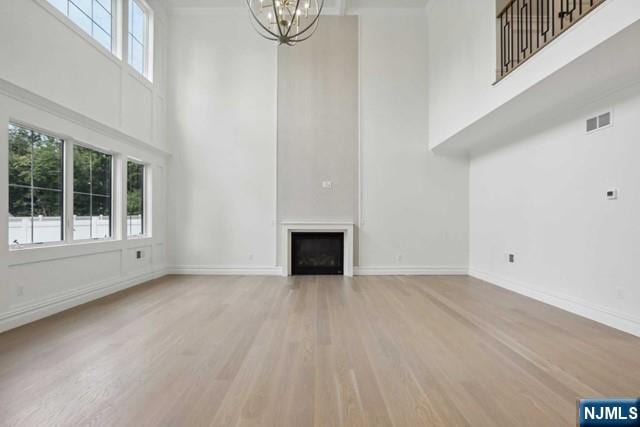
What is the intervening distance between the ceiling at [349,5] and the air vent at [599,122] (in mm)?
4204

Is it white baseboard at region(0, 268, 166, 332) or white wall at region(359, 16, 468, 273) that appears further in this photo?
white wall at region(359, 16, 468, 273)

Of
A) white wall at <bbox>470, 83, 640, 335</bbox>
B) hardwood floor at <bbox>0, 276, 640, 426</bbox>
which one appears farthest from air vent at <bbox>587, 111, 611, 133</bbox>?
hardwood floor at <bbox>0, 276, 640, 426</bbox>

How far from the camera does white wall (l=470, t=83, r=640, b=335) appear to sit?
332cm

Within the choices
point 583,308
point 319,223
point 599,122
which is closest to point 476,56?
point 599,122

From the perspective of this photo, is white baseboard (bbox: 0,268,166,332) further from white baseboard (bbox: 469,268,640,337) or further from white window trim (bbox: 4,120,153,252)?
white baseboard (bbox: 469,268,640,337)

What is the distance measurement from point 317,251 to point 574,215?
4.19m

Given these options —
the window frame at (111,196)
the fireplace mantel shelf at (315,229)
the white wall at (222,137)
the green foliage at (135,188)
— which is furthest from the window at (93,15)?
the fireplace mantel shelf at (315,229)

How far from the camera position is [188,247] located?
648 centimetres

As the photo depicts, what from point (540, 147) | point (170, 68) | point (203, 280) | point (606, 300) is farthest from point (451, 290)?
point (170, 68)

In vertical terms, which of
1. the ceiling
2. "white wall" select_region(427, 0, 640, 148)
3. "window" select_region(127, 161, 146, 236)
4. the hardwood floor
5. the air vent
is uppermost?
the ceiling

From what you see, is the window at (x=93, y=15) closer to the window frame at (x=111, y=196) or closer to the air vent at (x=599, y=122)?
the window frame at (x=111, y=196)

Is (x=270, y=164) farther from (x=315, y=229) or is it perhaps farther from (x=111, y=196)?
(x=111, y=196)

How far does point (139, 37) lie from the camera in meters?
5.77

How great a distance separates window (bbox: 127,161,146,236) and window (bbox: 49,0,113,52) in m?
1.87
